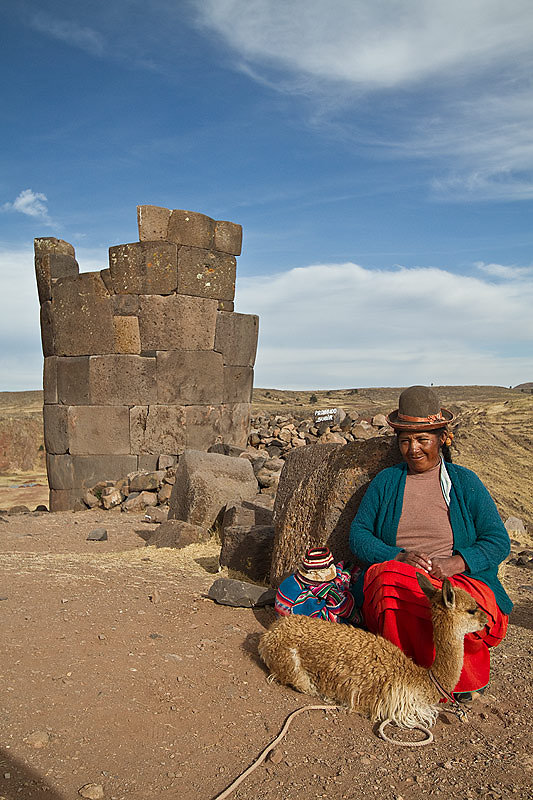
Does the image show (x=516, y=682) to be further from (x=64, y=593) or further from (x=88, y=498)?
(x=88, y=498)

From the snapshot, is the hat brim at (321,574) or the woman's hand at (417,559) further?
the hat brim at (321,574)

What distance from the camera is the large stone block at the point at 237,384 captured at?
11555 mm

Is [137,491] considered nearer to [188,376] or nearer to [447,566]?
[188,376]

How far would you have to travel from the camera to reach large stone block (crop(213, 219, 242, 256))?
11172 millimetres

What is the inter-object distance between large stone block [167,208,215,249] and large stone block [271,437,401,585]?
255 inches

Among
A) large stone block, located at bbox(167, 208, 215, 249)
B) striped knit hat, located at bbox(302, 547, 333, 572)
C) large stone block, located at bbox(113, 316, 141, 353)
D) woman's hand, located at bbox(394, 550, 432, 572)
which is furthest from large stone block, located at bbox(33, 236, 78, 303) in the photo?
woman's hand, located at bbox(394, 550, 432, 572)

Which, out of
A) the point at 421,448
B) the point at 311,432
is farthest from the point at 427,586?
the point at 311,432

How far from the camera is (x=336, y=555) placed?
15.0 ft

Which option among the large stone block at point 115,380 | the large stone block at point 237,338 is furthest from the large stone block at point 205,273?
the large stone block at point 115,380

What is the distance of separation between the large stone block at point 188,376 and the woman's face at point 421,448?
740 centimetres

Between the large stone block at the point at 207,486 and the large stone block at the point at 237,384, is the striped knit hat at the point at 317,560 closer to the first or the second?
the large stone block at the point at 207,486

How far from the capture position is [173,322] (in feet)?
35.5

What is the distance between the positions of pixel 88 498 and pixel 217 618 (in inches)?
259

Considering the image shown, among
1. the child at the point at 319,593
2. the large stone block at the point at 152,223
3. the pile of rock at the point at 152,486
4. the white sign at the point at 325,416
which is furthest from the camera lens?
the white sign at the point at 325,416
